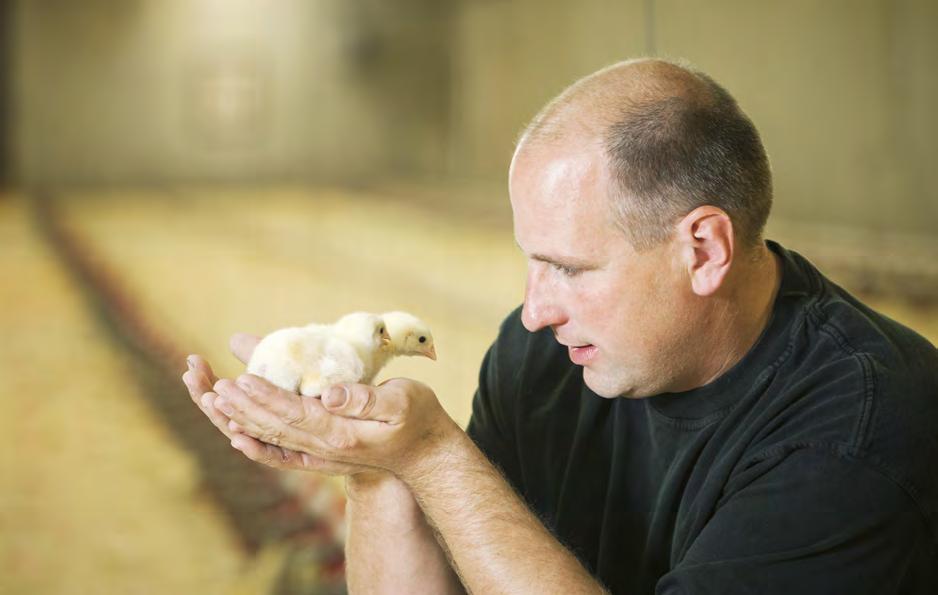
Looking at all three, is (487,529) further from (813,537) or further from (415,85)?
(415,85)

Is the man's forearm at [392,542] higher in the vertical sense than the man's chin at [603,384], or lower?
lower

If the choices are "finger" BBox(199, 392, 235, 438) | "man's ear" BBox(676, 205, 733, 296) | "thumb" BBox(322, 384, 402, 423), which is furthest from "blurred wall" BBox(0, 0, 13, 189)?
"man's ear" BBox(676, 205, 733, 296)

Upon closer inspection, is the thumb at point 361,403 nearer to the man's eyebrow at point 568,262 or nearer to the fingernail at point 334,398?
the fingernail at point 334,398

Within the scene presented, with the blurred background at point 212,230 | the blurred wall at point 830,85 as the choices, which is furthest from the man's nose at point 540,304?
the blurred background at point 212,230

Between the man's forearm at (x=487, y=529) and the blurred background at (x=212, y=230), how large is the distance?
4.72 feet

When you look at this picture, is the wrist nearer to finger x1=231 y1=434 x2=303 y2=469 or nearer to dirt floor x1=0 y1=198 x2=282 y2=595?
finger x1=231 y1=434 x2=303 y2=469

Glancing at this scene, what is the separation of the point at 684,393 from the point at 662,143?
322 mm

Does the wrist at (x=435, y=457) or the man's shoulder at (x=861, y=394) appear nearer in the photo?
the man's shoulder at (x=861, y=394)

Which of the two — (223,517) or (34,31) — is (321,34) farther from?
(223,517)

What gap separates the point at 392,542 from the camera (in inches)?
54.8

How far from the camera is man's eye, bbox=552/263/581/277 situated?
121cm

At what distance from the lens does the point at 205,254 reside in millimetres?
2934

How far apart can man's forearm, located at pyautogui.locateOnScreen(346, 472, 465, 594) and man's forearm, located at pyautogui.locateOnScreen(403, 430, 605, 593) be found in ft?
0.48

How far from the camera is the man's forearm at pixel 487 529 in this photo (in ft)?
3.72
